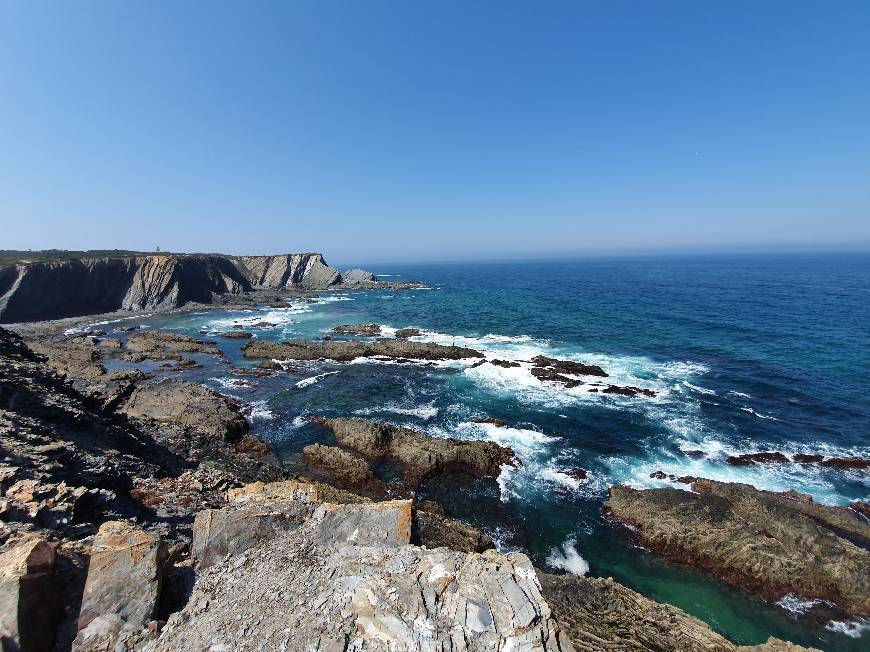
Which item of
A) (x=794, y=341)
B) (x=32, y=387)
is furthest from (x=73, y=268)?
(x=794, y=341)

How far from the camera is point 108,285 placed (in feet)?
251

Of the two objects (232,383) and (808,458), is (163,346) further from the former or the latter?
(808,458)

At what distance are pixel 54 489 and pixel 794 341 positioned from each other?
62.8 m

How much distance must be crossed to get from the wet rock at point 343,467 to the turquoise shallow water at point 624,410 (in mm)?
1763

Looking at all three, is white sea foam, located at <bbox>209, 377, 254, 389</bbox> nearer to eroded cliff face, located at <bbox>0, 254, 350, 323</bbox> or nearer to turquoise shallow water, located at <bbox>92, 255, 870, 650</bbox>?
turquoise shallow water, located at <bbox>92, 255, 870, 650</bbox>

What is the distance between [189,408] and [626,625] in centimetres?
2846

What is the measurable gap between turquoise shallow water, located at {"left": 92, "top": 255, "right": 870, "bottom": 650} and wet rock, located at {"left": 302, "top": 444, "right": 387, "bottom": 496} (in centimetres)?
176

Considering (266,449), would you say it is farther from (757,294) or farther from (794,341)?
(757,294)

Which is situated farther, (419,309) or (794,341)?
(419,309)

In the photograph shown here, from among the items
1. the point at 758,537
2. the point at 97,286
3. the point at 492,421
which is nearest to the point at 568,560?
the point at 758,537

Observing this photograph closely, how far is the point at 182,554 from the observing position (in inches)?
372

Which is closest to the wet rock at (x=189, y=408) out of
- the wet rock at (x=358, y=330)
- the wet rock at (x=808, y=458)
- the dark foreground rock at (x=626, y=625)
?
the dark foreground rock at (x=626, y=625)

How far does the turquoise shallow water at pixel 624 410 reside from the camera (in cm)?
1606

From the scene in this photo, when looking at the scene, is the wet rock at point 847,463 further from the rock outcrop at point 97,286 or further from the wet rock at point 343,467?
the rock outcrop at point 97,286
